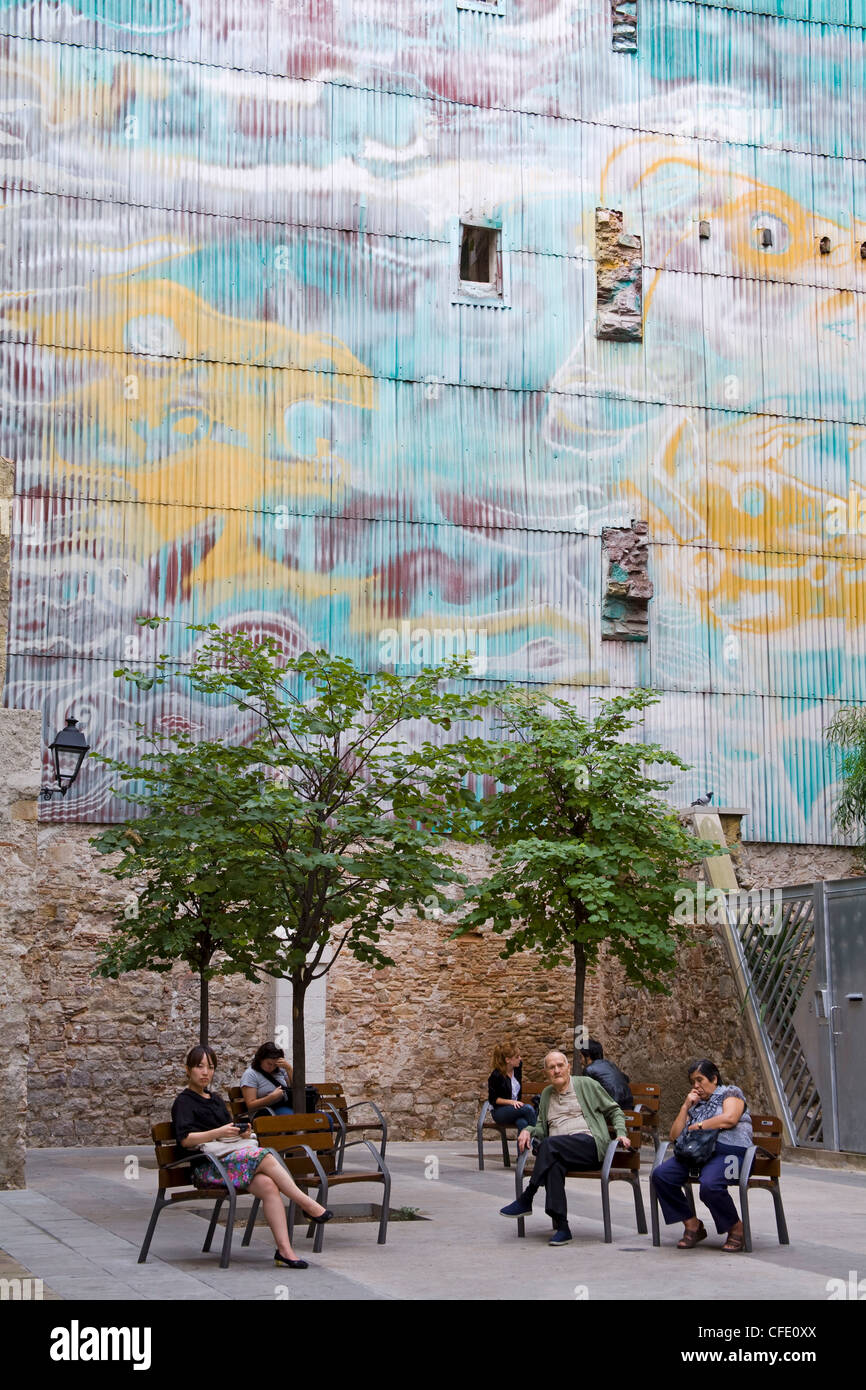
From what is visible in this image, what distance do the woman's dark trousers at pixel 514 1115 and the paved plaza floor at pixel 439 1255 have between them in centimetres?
166

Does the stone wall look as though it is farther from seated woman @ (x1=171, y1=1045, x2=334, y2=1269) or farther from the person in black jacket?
seated woman @ (x1=171, y1=1045, x2=334, y2=1269)

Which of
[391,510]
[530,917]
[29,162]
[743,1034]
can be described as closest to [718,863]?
[743,1034]

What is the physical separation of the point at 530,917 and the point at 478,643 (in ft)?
19.2

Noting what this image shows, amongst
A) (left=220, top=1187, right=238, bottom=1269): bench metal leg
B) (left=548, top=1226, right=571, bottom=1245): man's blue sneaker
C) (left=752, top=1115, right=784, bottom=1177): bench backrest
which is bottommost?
(left=548, top=1226, right=571, bottom=1245): man's blue sneaker

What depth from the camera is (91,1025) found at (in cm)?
1878

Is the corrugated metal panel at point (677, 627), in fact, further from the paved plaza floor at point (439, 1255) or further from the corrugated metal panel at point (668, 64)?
the paved plaza floor at point (439, 1255)

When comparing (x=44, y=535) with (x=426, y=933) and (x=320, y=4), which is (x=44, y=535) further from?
(x=320, y=4)

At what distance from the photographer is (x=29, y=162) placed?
66.6ft

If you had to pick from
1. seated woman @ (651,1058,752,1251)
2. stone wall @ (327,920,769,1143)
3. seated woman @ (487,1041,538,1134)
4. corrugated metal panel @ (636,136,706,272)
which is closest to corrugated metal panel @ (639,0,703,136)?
corrugated metal panel @ (636,136,706,272)

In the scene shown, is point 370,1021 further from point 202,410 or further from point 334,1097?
point 202,410

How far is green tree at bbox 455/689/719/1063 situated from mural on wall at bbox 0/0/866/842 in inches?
194

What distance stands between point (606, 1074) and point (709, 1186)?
3708 mm

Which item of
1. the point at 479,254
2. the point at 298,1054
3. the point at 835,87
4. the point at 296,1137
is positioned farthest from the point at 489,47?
the point at 296,1137

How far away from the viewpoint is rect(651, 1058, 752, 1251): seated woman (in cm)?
936
